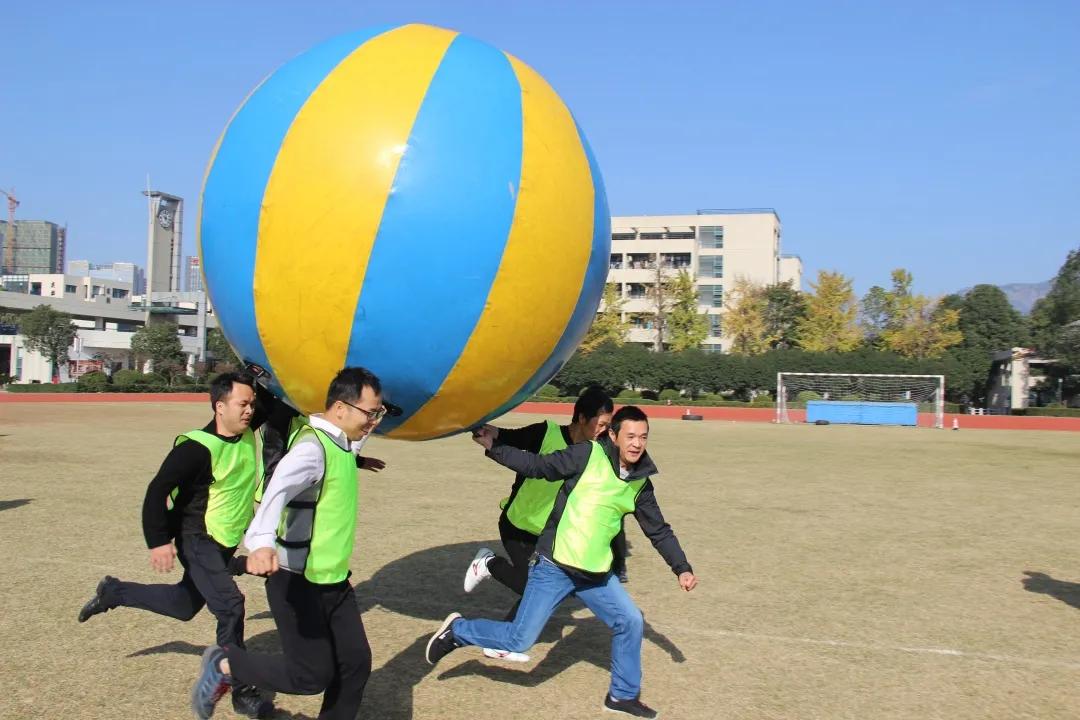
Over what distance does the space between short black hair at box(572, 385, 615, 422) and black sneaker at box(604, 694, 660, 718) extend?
1.64 metres

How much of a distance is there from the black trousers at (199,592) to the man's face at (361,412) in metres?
1.45

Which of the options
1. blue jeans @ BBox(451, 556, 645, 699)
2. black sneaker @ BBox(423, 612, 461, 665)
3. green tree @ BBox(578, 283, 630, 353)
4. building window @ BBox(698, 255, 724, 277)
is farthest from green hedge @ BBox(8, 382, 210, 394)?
building window @ BBox(698, 255, 724, 277)

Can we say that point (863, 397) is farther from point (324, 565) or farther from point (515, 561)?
point (324, 565)

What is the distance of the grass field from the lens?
4699 mm

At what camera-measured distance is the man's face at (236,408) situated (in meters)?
4.56

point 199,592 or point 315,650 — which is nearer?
point 315,650

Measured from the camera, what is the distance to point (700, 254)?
85.7 meters

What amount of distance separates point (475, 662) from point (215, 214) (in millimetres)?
3028

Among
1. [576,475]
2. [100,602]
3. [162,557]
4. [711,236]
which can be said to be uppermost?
[711,236]

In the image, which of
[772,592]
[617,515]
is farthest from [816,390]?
[617,515]

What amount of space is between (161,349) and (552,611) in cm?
6318

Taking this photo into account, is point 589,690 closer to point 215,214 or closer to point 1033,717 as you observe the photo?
point 1033,717

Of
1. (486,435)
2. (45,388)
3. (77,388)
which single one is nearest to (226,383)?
(486,435)

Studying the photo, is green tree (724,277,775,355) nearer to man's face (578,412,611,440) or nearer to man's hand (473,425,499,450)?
man's face (578,412,611,440)
